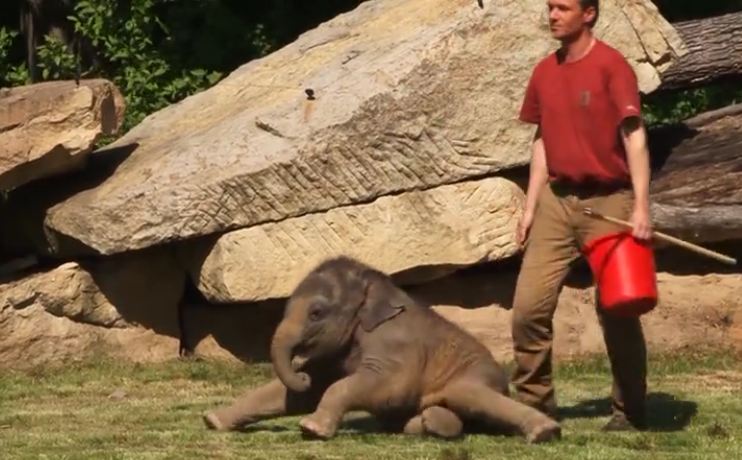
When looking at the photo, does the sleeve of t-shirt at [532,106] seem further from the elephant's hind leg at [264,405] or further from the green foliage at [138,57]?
the green foliage at [138,57]

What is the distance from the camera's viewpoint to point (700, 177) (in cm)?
1166

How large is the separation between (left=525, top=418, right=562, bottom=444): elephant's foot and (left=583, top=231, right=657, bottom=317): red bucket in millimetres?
521

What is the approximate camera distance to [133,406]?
10117mm

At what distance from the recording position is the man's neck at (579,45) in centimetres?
853

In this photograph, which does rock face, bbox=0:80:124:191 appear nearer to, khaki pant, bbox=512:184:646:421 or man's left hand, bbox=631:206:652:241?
khaki pant, bbox=512:184:646:421

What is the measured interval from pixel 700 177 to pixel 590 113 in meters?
3.36

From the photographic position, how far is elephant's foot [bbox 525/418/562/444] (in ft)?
27.3

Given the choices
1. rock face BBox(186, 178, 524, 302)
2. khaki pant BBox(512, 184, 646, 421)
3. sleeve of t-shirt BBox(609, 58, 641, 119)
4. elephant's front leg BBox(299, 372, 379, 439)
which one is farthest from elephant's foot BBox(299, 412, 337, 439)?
rock face BBox(186, 178, 524, 302)

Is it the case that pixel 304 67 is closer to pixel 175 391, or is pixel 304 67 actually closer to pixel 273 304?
pixel 273 304

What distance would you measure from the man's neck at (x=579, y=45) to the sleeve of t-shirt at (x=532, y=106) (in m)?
0.22

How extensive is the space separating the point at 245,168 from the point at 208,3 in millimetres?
4845

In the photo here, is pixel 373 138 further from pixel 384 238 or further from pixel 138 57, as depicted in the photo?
pixel 138 57

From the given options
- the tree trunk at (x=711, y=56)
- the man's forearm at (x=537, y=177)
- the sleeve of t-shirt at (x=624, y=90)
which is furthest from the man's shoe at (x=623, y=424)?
the tree trunk at (x=711, y=56)

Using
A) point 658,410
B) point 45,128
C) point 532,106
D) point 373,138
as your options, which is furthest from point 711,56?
point 45,128
